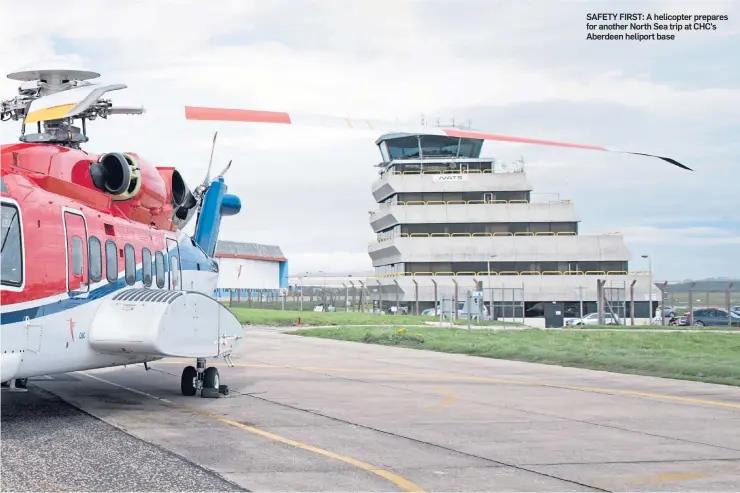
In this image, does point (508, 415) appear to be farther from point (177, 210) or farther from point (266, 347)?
point (266, 347)

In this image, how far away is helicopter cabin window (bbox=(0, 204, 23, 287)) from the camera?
9273 millimetres

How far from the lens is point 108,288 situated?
452 inches

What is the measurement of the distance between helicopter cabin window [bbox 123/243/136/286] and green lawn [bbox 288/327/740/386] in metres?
11.1

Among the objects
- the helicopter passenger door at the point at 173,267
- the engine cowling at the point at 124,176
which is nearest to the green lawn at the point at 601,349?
the helicopter passenger door at the point at 173,267

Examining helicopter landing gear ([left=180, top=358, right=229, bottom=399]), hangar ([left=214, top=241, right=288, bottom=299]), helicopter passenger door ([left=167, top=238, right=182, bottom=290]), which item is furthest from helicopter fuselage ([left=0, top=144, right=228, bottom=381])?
hangar ([left=214, top=241, right=288, bottom=299])

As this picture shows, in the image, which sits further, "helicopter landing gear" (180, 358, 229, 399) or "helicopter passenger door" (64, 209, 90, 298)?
"helicopter landing gear" (180, 358, 229, 399)

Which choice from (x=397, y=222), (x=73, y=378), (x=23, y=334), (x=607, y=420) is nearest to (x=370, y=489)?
(x=23, y=334)

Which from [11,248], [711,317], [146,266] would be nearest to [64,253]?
[11,248]

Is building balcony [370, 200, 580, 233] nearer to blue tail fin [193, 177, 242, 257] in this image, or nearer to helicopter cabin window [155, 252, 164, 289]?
blue tail fin [193, 177, 242, 257]

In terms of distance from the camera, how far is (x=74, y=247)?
35.0 ft

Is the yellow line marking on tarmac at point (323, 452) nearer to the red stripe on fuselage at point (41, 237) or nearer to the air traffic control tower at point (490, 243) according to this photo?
the red stripe on fuselage at point (41, 237)

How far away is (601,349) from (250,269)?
9977cm

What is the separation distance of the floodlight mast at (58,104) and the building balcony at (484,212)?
74.1 meters

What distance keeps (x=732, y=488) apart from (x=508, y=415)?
473 centimetres
